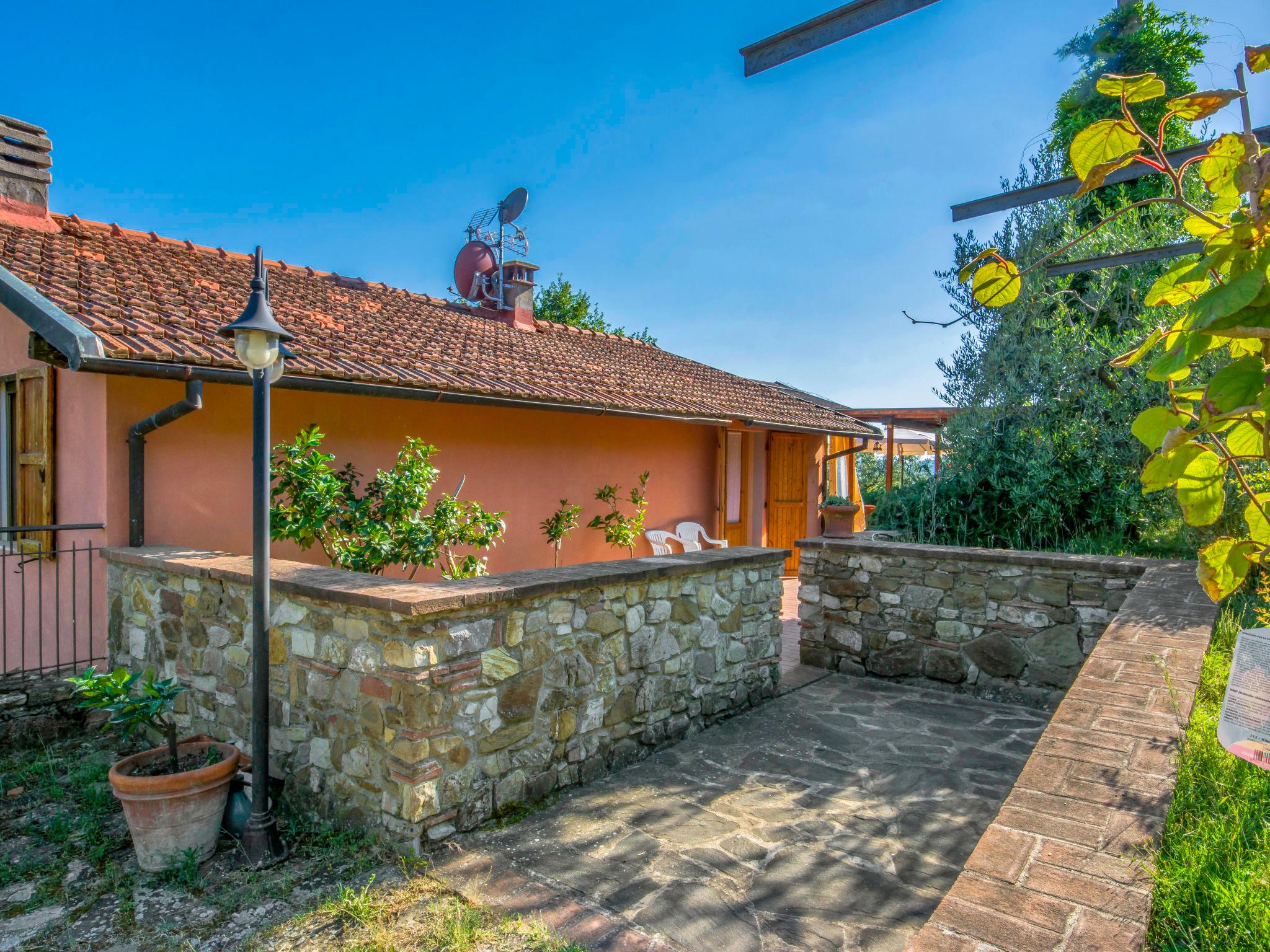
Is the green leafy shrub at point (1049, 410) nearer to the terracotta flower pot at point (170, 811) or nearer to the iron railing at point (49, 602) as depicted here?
the terracotta flower pot at point (170, 811)

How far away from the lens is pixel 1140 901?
1.51 meters

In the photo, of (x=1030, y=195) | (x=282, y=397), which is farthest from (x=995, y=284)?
(x=282, y=397)

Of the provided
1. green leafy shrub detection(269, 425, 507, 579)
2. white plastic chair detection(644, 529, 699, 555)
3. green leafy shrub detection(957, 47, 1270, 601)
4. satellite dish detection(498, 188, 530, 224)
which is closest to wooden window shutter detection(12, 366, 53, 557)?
green leafy shrub detection(269, 425, 507, 579)

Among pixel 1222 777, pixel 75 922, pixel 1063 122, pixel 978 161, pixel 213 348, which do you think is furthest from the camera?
pixel 1063 122

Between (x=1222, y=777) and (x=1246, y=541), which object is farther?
(x=1222, y=777)

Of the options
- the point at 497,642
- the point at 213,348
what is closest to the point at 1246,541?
the point at 497,642

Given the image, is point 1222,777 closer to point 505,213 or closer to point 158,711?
point 158,711

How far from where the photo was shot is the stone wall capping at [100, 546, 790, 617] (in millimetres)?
3168

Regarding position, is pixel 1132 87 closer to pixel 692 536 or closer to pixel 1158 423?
pixel 1158 423

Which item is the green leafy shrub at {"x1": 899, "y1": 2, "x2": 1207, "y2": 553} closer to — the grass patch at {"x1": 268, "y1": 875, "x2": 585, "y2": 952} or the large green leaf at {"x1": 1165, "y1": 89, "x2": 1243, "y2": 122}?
the grass patch at {"x1": 268, "y1": 875, "x2": 585, "y2": 952}

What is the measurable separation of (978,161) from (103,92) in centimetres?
1005

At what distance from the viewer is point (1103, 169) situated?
1222 mm

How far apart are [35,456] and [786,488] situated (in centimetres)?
965

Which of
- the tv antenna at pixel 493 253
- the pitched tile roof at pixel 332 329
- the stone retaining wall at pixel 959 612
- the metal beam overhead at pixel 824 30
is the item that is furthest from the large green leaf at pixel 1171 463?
the tv antenna at pixel 493 253
